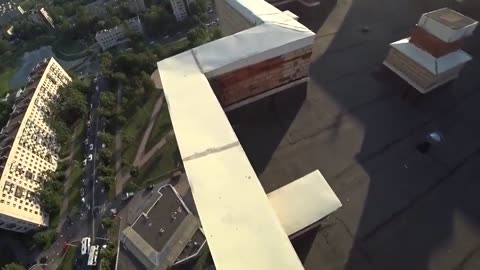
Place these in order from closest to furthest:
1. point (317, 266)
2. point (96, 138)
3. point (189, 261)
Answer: point (317, 266)
point (189, 261)
point (96, 138)

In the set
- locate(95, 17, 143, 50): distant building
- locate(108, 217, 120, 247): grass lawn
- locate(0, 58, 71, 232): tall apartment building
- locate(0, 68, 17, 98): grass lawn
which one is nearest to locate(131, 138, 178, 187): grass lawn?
locate(108, 217, 120, 247): grass lawn

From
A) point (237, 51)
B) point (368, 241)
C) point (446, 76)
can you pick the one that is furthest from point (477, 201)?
point (237, 51)

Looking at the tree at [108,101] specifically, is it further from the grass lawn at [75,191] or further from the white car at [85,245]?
the white car at [85,245]

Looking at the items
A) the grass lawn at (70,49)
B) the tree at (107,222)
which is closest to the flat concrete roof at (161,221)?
the tree at (107,222)

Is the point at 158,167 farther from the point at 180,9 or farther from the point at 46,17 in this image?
the point at 46,17

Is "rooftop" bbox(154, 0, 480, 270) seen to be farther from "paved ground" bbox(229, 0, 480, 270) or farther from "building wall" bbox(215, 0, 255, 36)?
"building wall" bbox(215, 0, 255, 36)

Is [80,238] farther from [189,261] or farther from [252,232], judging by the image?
[252,232]
